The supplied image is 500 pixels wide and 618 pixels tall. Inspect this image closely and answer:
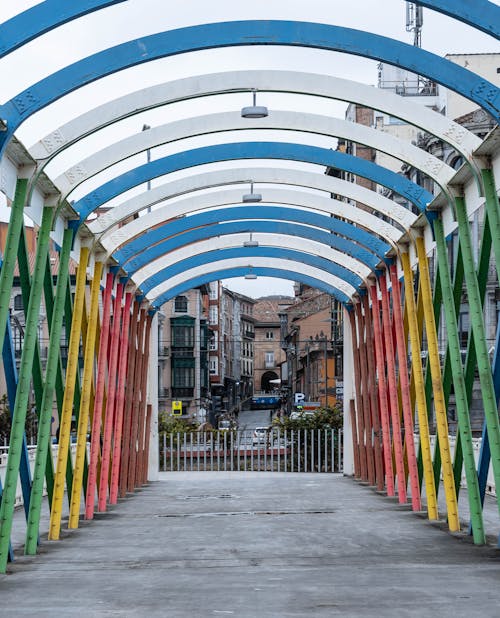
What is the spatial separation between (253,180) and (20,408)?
772 cm

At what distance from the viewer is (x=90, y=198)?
642 inches

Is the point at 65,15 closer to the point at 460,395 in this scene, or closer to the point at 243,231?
the point at 460,395

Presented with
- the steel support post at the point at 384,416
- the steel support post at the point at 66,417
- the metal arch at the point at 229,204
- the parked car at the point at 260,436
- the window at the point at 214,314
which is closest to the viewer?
the steel support post at the point at 66,417

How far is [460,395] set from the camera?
45.3 feet

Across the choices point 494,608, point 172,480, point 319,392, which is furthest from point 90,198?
point 319,392

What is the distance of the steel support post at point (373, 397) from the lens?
23.5 meters

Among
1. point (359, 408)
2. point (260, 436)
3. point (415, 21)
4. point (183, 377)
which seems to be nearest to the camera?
point (359, 408)

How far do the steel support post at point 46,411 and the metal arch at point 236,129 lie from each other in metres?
1.21

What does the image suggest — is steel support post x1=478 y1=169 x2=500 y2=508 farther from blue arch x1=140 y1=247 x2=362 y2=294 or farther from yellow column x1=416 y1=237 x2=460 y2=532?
blue arch x1=140 y1=247 x2=362 y2=294

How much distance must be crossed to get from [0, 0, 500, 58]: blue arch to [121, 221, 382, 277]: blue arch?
460 inches

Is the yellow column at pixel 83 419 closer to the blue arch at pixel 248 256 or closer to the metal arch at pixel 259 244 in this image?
the metal arch at pixel 259 244

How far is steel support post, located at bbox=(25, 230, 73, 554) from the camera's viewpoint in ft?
42.1

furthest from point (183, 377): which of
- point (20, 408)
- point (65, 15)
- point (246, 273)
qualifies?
point (65, 15)

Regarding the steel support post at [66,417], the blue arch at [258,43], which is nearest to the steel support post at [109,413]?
the steel support post at [66,417]
